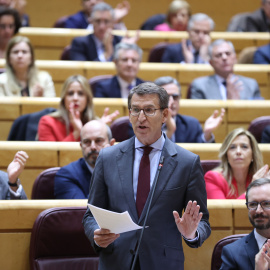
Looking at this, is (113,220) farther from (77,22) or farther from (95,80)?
(77,22)

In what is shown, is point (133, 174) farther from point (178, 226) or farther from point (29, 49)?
point (29, 49)

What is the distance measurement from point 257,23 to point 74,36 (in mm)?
916

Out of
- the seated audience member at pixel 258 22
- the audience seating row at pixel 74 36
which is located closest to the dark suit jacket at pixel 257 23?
the seated audience member at pixel 258 22

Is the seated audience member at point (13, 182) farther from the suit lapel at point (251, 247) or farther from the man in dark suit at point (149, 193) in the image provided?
the suit lapel at point (251, 247)

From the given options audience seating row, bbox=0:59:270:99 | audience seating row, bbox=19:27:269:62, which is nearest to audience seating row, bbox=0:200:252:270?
audience seating row, bbox=0:59:270:99

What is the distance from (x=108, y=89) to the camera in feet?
7.43

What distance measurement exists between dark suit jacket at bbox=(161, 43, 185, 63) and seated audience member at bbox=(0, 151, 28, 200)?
1321 millimetres

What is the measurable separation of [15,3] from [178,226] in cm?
219

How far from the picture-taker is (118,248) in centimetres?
102

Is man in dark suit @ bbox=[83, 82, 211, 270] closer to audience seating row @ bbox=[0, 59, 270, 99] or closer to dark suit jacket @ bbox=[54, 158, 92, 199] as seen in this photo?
dark suit jacket @ bbox=[54, 158, 92, 199]

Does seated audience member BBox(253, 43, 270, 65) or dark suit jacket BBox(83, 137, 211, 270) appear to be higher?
seated audience member BBox(253, 43, 270, 65)

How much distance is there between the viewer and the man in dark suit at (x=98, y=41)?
2.58 m

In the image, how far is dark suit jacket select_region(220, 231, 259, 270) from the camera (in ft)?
3.87

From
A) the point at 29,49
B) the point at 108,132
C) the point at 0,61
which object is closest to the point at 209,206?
the point at 108,132
